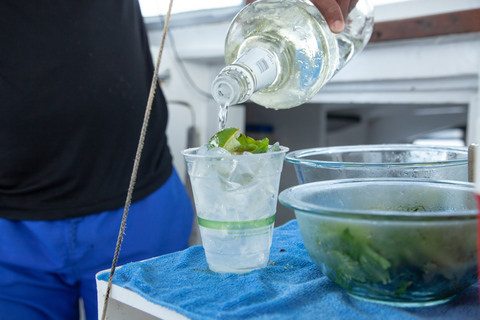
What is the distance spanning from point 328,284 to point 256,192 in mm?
115

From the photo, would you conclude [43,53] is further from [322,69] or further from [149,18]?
[149,18]

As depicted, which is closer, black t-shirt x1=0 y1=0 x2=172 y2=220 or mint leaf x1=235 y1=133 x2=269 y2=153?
mint leaf x1=235 y1=133 x2=269 y2=153

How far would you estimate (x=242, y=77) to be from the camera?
45cm

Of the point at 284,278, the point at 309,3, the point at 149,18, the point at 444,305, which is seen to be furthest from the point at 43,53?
the point at 149,18

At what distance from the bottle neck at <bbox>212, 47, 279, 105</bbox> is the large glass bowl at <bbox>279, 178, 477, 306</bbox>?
0.39 ft

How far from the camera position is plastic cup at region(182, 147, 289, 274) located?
450 mm

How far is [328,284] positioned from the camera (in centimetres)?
43

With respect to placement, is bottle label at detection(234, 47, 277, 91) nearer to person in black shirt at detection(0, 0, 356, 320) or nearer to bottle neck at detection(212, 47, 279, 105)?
bottle neck at detection(212, 47, 279, 105)

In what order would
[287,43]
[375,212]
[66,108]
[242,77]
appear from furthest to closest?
1. [66,108]
2. [287,43]
3. [242,77]
4. [375,212]

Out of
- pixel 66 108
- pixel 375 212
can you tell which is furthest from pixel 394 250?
pixel 66 108

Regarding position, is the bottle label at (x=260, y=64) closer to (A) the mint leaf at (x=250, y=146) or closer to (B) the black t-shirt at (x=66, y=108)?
(A) the mint leaf at (x=250, y=146)

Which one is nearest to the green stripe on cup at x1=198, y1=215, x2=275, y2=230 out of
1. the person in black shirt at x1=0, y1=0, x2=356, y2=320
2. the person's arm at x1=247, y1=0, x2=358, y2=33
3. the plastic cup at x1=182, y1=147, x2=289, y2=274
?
the plastic cup at x1=182, y1=147, x2=289, y2=274

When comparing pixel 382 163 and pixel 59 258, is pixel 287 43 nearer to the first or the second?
pixel 382 163

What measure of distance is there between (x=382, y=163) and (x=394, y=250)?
20 cm
